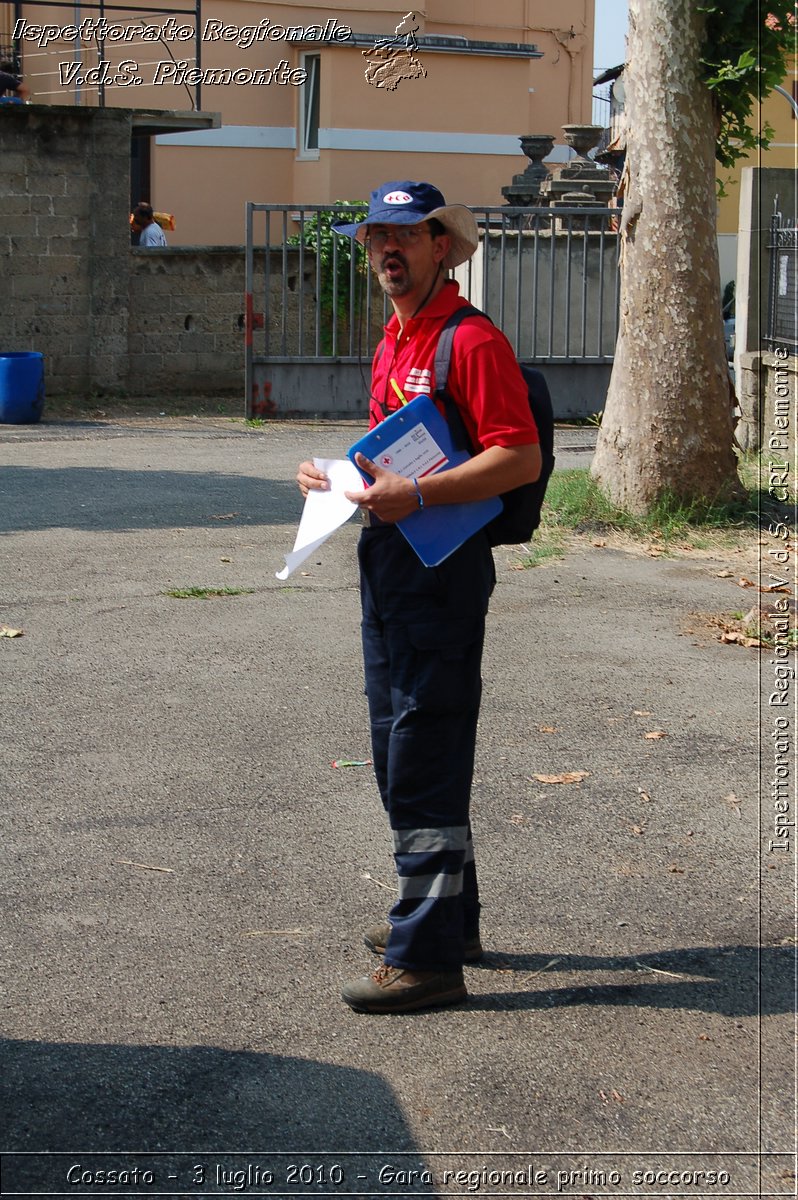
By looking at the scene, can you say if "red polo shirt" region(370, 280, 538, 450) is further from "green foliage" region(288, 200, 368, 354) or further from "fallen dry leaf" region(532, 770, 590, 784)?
"green foliage" region(288, 200, 368, 354)

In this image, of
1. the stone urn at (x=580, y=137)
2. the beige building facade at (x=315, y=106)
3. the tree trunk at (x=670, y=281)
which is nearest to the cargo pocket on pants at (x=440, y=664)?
the tree trunk at (x=670, y=281)

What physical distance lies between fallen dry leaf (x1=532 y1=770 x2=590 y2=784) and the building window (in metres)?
23.6

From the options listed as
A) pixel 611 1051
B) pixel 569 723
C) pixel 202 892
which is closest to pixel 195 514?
pixel 569 723

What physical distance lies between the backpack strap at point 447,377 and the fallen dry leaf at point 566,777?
2.06 metres

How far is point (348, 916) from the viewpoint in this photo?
4285 mm

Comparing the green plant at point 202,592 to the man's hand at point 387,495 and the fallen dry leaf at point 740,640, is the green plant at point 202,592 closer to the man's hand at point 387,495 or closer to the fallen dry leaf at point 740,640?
the fallen dry leaf at point 740,640

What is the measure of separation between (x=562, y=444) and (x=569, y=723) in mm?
8901

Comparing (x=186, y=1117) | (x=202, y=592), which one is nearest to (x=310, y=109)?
(x=202, y=592)

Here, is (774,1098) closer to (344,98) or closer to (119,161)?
(119,161)

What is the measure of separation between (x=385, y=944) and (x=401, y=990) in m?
0.29

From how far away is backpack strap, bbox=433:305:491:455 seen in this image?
3627mm

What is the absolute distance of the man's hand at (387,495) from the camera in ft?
11.7

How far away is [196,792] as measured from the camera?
5.28m

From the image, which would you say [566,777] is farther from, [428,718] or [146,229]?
[146,229]
